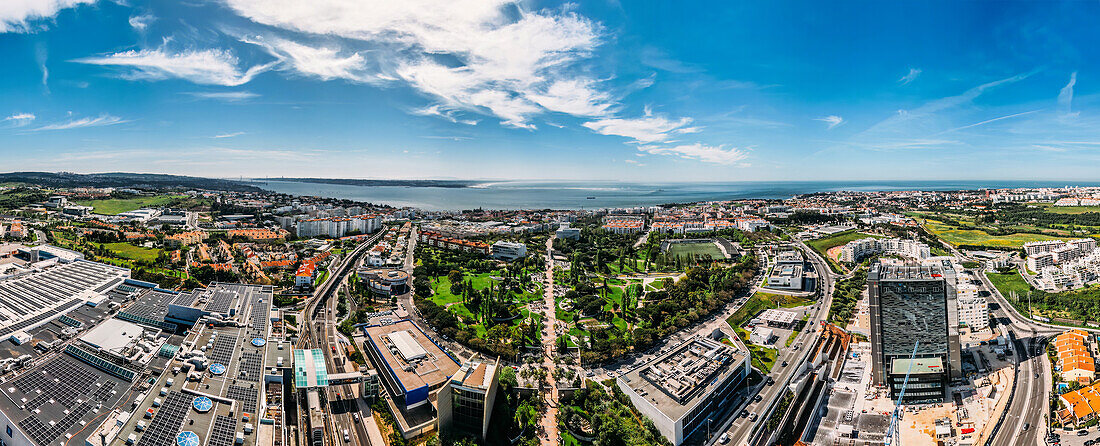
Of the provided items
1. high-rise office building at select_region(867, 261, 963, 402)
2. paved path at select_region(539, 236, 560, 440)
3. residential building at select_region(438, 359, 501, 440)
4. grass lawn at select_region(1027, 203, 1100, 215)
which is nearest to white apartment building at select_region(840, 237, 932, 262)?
high-rise office building at select_region(867, 261, 963, 402)

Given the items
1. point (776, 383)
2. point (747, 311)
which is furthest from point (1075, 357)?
point (747, 311)

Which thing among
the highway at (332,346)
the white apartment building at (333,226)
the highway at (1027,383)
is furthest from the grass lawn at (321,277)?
the highway at (1027,383)

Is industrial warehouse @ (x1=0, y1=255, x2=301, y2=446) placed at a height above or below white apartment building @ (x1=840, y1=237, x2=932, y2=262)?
below

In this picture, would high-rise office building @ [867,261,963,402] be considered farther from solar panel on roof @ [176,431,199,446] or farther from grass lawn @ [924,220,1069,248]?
grass lawn @ [924,220,1069,248]

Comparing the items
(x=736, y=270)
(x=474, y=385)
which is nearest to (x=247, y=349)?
(x=474, y=385)

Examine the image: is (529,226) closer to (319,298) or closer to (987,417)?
(319,298)

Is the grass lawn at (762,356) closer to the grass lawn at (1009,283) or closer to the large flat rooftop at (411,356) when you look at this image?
the large flat rooftop at (411,356)

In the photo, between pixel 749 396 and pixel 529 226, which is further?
pixel 529 226
